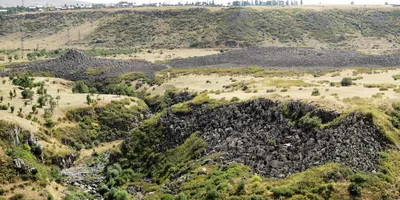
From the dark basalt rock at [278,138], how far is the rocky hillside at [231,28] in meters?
96.9

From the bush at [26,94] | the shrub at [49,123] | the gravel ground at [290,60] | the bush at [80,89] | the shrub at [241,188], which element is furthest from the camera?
the gravel ground at [290,60]

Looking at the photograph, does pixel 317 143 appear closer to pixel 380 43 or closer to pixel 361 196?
pixel 361 196

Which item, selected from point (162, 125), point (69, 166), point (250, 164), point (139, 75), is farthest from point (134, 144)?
point (139, 75)

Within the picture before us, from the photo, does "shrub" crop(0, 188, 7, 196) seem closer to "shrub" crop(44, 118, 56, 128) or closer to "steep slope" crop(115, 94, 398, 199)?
"steep slope" crop(115, 94, 398, 199)

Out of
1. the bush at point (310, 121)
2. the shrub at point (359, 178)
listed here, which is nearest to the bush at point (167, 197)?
the bush at point (310, 121)

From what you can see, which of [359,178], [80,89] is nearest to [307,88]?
[359,178]

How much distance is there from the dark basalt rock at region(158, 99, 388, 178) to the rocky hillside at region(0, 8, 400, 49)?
96.9 m

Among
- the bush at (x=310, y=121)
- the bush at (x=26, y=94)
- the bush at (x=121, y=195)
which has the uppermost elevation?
the bush at (x=310, y=121)

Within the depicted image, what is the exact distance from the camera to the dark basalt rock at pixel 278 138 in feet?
122

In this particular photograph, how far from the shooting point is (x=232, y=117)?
158ft

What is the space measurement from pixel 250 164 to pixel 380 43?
113995 millimetres

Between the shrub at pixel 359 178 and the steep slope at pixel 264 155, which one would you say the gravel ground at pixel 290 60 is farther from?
the shrub at pixel 359 178

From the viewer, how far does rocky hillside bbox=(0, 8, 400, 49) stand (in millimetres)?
147750

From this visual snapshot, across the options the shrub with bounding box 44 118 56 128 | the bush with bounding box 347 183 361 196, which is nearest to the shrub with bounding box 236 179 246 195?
the bush with bounding box 347 183 361 196
